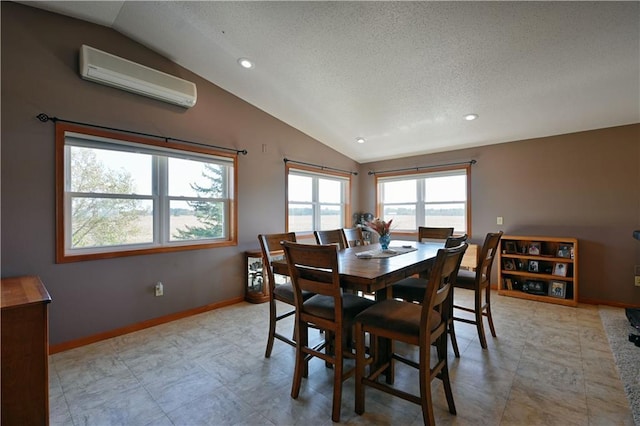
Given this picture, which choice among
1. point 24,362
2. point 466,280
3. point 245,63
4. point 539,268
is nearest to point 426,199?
point 539,268

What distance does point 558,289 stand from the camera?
3777 millimetres

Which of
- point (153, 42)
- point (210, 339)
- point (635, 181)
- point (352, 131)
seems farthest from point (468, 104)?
point (210, 339)

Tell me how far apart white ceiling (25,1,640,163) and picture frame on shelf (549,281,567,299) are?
193 centimetres

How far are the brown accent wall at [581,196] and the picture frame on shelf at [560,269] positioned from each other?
0.24 meters

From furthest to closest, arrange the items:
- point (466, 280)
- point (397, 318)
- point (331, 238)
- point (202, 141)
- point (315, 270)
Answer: point (202, 141), point (331, 238), point (466, 280), point (315, 270), point (397, 318)

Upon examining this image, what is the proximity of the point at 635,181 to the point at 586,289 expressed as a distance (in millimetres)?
1389

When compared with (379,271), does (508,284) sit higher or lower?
lower

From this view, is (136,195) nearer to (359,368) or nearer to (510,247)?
(359,368)

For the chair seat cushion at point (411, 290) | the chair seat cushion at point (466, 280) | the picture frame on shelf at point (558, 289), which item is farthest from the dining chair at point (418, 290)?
the picture frame on shelf at point (558, 289)

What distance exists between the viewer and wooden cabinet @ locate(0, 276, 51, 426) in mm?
1492

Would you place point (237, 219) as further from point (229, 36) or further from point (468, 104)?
point (468, 104)

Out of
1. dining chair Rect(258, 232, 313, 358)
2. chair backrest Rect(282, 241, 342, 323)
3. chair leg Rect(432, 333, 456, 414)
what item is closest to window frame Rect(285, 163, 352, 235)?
dining chair Rect(258, 232, 313, 358)

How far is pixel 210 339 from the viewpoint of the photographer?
277 cm

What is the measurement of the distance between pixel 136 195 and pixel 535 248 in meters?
4.85
